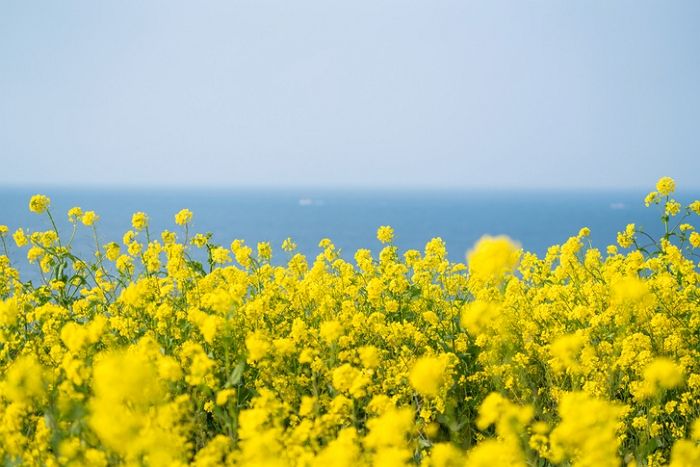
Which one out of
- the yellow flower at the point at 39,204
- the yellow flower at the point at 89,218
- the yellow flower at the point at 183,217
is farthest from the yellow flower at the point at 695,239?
the yellow flower at the point at 39,204

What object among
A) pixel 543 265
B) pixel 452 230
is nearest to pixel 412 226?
pixel 452 230

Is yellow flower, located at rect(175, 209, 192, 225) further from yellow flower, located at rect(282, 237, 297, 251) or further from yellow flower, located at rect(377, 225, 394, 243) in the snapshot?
yellow flower, located at rect(377, 225, 394, 243)

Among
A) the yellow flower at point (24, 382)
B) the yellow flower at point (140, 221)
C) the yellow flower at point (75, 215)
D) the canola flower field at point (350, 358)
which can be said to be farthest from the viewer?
the yellow flower at point (75, 215)

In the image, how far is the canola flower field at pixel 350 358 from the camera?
273 cm

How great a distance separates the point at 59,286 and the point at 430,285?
270 cm

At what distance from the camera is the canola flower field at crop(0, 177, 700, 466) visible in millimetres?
2727

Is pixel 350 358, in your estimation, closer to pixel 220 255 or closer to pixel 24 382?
pixel 24 382

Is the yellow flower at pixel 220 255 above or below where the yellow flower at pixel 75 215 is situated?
below

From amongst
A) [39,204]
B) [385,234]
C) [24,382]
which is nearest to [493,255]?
[24,382]

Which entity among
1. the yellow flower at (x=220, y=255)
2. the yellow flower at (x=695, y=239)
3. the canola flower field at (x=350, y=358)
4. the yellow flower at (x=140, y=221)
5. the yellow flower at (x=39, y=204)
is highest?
the yellow flower at (x=39, y=204)

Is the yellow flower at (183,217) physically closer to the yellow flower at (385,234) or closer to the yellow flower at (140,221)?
the yellow flower at (140,221)

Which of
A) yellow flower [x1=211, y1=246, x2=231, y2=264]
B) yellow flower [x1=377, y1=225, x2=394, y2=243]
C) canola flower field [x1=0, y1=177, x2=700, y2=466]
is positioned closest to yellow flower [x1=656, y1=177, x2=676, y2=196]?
canola flower field [x1=0, y1=177, x2=700, y2=466]

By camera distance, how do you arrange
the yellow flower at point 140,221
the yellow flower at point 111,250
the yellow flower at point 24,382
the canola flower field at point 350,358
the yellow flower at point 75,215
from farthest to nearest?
the yellow flower at point 75,215, the yellow flower at point 140,221, the yellow flower at point 111,250, the yellow flower at point 24,382, the canola flower field at point 350,358

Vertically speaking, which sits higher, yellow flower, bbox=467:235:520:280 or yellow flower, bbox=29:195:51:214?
yellow flower, bbox=29:195:51:214
